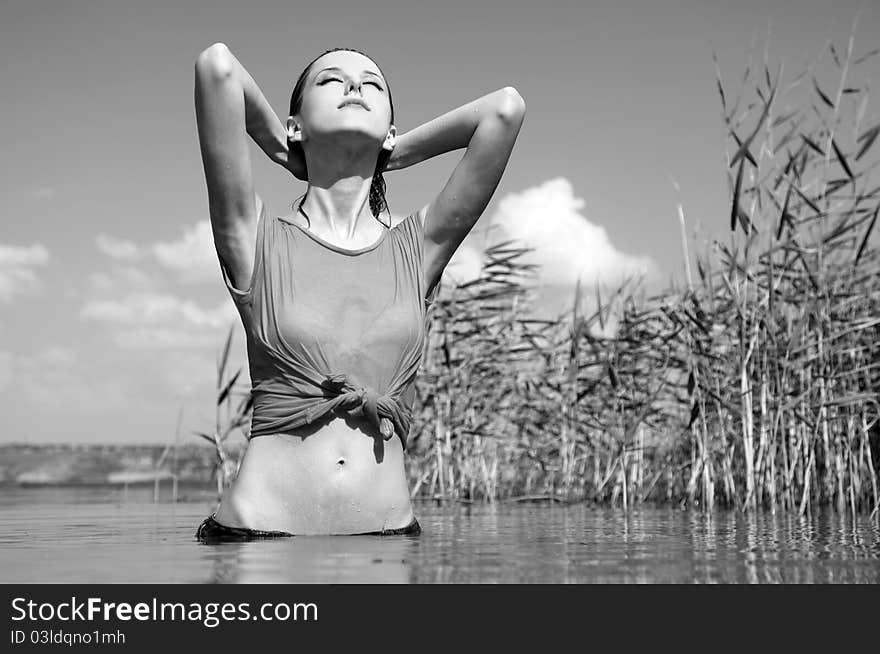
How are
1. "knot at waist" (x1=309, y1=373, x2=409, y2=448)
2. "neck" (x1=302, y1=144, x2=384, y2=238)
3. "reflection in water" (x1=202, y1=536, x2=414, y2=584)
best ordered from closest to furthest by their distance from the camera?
"reflection in water" (x1=202, y1=536, x2=414, y2=584)
"knot at waist" (x1=309, y1=373, x2=409, y2=448)
"neck" (x1=302, y1=144, x2=384, y2=238)

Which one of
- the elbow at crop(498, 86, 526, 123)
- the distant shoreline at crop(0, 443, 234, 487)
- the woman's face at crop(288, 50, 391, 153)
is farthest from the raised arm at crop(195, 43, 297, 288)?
the distant shoreline at crop(0, 443, 234, 487)

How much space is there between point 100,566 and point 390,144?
67.3 inches

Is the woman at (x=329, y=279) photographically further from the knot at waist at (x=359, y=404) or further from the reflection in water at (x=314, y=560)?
the reflection in water at (x=314, y=560)

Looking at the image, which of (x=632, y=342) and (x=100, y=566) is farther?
(x=632, y=342)

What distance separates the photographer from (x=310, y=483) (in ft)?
9.07

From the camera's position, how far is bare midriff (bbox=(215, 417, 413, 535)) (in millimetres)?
2762

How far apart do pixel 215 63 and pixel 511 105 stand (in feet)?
3.28

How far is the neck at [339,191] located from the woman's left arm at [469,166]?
24cm

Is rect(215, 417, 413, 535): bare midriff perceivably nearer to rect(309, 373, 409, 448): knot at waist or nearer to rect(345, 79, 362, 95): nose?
rect(309, 373, 409, 448): knot at waist

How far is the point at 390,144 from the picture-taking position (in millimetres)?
3234

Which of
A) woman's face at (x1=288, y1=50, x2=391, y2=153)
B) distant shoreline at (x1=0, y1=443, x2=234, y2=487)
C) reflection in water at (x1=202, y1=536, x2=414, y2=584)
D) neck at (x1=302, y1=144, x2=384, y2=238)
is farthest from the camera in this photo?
distant shoreline at (x1=0, y1=443, x2=234, y2=487)

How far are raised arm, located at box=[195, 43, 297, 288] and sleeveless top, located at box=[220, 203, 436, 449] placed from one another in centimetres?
6
